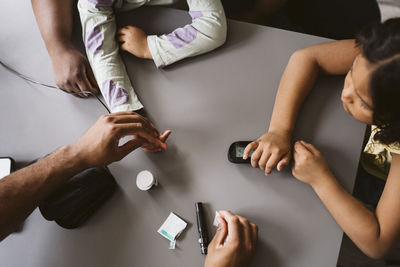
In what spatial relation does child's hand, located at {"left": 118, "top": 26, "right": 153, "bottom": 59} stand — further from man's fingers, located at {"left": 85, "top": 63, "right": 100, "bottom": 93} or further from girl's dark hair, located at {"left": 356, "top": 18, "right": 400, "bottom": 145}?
girl's dark hair, located at {"left": 356, "top": 18, "right": 400, "bottom": 145}

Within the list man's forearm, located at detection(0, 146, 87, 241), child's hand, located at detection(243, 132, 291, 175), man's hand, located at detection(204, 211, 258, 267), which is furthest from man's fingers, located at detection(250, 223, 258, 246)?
man's forearm, located at detection(0, 146, 87, 241)

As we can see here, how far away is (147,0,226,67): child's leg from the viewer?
0.81 metres

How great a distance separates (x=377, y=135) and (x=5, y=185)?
102 centimetres

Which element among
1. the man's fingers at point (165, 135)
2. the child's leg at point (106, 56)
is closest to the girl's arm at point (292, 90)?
the man's fingers at point (165, 135)

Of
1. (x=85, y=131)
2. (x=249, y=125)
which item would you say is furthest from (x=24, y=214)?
(x=249, y=125)

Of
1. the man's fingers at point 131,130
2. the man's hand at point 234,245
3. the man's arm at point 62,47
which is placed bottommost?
the man's hand at point 234,245

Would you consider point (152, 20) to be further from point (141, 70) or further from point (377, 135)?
point (377, 135)

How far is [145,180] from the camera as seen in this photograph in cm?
75

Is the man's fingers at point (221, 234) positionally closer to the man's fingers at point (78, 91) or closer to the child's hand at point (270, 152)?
the child's hand at point (270, 152)

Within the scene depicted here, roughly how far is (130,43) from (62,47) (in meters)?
0.20

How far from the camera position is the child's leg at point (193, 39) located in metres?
0.81

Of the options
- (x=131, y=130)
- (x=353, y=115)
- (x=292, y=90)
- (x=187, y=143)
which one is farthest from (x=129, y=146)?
(x=353, y=115)

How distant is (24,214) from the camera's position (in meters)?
0.69

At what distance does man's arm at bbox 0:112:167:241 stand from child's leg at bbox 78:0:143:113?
0.08 meters
